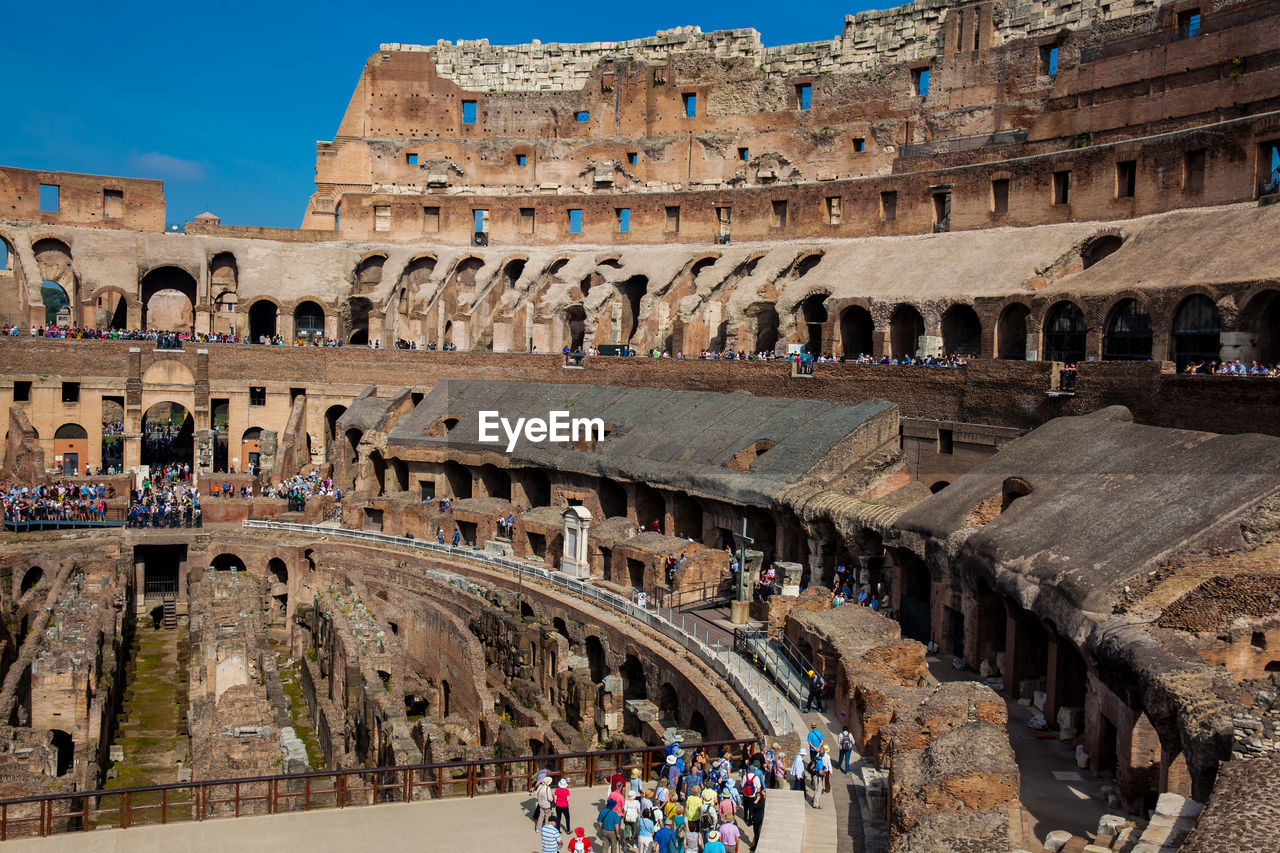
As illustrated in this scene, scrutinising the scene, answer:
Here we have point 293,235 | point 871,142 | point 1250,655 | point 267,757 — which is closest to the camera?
point 1250,655

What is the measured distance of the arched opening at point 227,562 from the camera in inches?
1420

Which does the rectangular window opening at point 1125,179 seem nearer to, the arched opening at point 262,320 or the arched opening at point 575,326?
the arched opening at point 575,326

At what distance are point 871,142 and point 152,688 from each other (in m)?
35.3

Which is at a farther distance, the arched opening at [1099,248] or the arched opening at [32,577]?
the arched opening at [1099,248]

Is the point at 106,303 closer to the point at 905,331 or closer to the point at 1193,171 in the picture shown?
the point at 905,331

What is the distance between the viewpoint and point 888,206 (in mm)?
42969

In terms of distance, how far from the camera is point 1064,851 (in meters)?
12.8

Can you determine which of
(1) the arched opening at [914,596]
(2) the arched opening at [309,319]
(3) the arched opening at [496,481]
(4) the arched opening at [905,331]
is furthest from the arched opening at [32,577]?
(4) the arched opening at [905,331]

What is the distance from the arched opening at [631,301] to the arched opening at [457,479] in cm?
1137

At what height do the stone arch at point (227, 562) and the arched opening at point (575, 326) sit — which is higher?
the arched opening at point (575, 326)

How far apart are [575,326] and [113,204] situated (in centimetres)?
2062

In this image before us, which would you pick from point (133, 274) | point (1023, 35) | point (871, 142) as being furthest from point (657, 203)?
point (133, 274)

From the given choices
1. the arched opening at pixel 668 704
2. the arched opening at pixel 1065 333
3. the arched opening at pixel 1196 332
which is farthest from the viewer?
the arched opening at pixel 1065 333

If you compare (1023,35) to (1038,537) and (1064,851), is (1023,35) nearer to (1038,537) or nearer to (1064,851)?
(1038,537)
